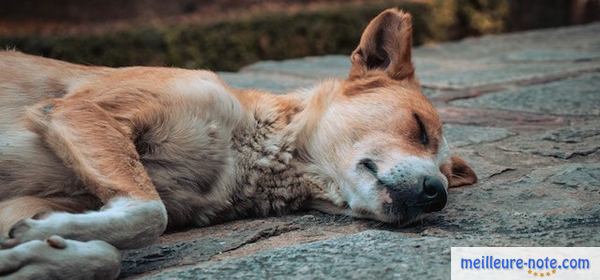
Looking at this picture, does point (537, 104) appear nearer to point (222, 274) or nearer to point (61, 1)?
point (222, 274)

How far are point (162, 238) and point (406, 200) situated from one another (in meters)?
0.99

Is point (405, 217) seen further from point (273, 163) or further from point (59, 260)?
point (59, 260)

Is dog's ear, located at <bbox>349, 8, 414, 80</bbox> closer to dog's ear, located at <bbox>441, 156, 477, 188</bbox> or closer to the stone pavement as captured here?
dog's ear, located at <bbox>441, 156, 477, 188</bbox>

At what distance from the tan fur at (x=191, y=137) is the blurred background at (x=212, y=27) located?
440 cm

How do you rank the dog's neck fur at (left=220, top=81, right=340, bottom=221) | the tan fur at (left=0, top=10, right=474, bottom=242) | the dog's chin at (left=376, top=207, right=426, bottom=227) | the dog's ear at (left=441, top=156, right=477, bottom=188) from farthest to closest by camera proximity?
the dog's ear at (left=441, top=156, right=477, bottom=188), the dog's neck fur at (left=220, top=81, right=340, bottom=221), the dog's chin at (left=376, top=207, right=426, bottom=227), the tan fur at (left=0, top=10, right=474, bottom=242)

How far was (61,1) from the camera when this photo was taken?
9.32 meters

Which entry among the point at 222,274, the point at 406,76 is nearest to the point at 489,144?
the point at 406,76

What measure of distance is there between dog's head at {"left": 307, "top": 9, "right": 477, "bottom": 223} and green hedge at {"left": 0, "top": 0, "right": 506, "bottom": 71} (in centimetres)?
442

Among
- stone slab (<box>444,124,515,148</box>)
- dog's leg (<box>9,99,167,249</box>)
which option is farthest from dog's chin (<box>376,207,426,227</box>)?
stone slab (<box>444,124,515,148</box>)

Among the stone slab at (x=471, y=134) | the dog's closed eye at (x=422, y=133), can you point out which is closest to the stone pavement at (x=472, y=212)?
the stone slab at (x=471, y=134)

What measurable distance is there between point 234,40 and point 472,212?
5586 millimetres

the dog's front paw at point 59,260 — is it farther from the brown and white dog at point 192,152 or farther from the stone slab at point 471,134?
the stone slab at point 471,134

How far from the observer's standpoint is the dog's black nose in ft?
10.6

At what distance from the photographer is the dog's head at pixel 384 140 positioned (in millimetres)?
3285
